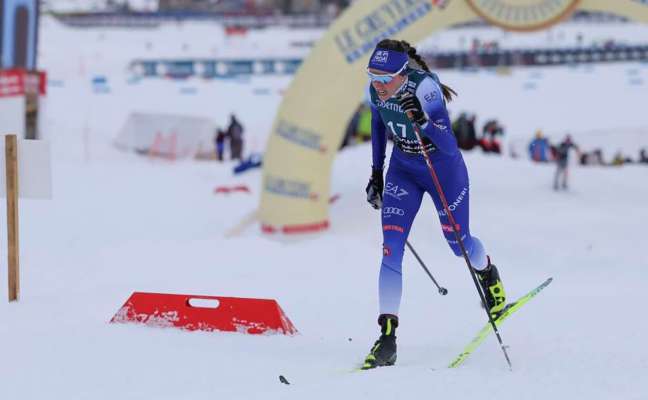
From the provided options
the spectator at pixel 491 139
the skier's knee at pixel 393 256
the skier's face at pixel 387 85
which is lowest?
the spectator at pixel 491 139

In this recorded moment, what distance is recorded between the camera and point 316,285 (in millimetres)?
8797

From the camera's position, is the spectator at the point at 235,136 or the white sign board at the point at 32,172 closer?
the white sign board at the point at 32,172

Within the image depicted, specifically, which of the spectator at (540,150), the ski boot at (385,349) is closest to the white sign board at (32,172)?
the ski boot at (385,349)

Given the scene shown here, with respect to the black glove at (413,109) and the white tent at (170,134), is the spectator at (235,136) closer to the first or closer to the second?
the white tent at (170,134)

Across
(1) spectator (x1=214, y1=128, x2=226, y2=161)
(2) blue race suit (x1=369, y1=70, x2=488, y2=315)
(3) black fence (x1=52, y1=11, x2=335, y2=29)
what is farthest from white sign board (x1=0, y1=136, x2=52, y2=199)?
(3) black fence (x1=52, y1=11, x2=335, y2=29)

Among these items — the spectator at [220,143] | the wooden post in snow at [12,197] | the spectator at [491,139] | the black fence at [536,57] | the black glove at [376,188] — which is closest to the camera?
the black glove at [376,188]

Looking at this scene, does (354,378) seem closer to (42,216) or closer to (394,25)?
(394,25)

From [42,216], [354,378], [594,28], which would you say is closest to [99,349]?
[354,378]

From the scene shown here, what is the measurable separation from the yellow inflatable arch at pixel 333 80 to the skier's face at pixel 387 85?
7.64 m

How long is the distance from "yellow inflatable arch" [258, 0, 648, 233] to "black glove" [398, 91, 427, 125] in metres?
7.70

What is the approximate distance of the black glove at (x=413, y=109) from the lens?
489 centimetres

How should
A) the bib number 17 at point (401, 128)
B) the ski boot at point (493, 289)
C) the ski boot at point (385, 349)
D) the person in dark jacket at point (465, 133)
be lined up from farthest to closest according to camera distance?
1. the person in dark jacket at point (465, 133)
2. the ski boot at point (493, 289)
3. the bib number 17 at point (401, 128)
4. the ski boot at point (385, 349)

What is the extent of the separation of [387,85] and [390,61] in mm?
133

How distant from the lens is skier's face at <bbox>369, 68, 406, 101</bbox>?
4.90 meters
